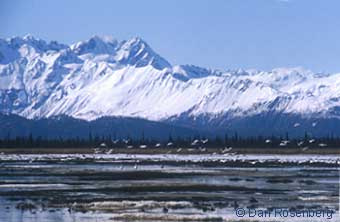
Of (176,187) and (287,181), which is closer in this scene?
(176,187)

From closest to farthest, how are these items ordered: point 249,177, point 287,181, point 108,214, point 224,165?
1. point 108,214
2. point 287,181
3. point 249,177
4. point 224,165

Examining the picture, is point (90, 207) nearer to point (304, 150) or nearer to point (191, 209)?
point (191, 209)

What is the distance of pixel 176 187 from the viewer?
74938mm

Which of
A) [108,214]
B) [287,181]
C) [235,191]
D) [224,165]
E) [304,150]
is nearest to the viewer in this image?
[108,214]

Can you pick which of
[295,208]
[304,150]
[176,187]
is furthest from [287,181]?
[304,150]

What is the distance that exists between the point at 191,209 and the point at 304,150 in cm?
13782

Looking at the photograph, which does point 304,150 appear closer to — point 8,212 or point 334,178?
point 334,178

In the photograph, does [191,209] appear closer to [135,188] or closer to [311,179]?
[135,188]

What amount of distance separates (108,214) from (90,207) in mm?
3928

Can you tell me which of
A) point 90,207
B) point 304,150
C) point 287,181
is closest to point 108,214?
point 90,207

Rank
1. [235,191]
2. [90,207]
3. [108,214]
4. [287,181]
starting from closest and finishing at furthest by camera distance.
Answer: [108,214] < [90,207] < [235,191] < [287,181]

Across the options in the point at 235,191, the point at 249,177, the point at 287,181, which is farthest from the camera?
the point at 249,177

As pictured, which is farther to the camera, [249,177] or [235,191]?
[249,177]

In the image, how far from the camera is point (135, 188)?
246ft
